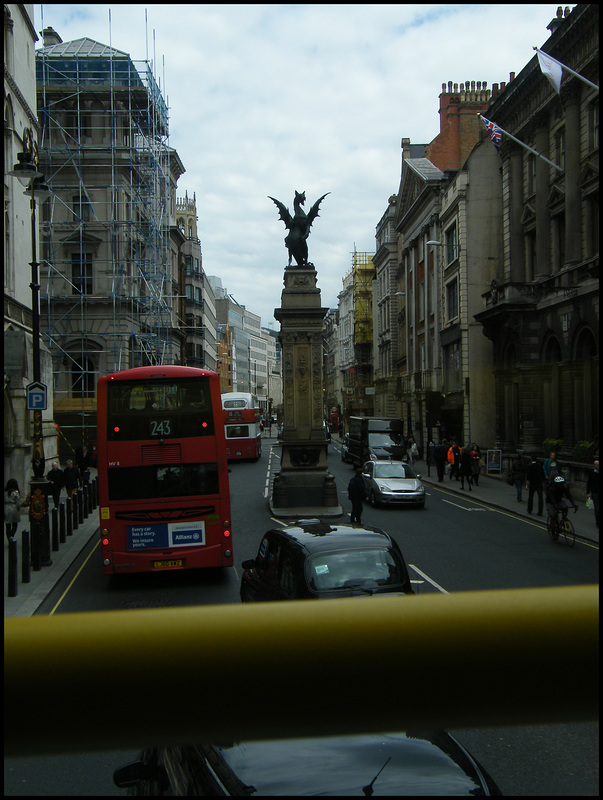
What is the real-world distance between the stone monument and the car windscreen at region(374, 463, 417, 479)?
2.46m

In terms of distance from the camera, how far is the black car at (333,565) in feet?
27.0

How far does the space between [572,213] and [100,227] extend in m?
26.8

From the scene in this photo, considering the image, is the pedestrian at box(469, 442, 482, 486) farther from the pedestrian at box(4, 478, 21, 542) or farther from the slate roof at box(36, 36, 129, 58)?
the slate roof at box(36, 36, 129, 58)

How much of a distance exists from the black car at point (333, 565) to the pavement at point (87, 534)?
301 centimetres

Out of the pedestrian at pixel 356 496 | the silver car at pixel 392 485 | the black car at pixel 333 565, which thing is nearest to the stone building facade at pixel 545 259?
the silver car at pixel 392 485

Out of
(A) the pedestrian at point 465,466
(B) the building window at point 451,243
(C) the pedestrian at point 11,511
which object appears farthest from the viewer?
(B) the building window at point 451,243

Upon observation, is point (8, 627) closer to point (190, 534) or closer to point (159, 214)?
point (190, 534)

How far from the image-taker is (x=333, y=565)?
8.42m

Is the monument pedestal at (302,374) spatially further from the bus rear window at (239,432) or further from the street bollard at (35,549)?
the bus rear window at (239,432)

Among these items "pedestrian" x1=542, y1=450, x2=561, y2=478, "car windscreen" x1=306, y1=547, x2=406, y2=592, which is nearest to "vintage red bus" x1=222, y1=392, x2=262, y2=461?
"pedestrian" x1=542, y1=450, x2=561, y2=478

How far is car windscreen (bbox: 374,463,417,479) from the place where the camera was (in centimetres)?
2794

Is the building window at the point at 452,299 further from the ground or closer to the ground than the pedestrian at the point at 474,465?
further from the ground

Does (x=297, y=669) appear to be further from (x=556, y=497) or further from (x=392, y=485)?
(x=392, y=485)

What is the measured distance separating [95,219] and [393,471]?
22.3m
